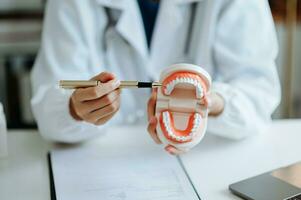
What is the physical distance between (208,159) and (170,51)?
0.96ft

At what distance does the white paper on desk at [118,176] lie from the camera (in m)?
0.66

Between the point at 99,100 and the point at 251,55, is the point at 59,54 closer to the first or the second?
the point at 99,100

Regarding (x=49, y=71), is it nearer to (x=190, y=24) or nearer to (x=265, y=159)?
(x=190, y=24)

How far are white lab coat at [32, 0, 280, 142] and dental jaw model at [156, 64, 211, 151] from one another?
0.20 m

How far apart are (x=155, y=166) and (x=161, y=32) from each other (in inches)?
13.0

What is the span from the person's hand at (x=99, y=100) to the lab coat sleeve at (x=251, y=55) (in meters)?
0.28

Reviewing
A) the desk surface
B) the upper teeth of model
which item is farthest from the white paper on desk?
the upper teeth of model

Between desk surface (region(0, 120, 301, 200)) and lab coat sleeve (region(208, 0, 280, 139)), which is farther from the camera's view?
lab coat sleeve (region(208, 0, 280, 139))

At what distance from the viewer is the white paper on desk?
2.17 ft

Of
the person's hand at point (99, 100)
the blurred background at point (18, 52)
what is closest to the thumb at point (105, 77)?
the person's hand at point (99, 100)

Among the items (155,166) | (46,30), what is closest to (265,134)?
(155,166)

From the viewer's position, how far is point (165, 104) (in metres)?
0.65

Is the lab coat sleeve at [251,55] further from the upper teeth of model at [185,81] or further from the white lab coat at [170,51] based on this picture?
the upper teeth of model at [185,81]

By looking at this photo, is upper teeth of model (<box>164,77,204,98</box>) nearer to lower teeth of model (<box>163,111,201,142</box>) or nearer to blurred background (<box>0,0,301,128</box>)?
lower teeth of model (<box>163,111,201,142</box>)
